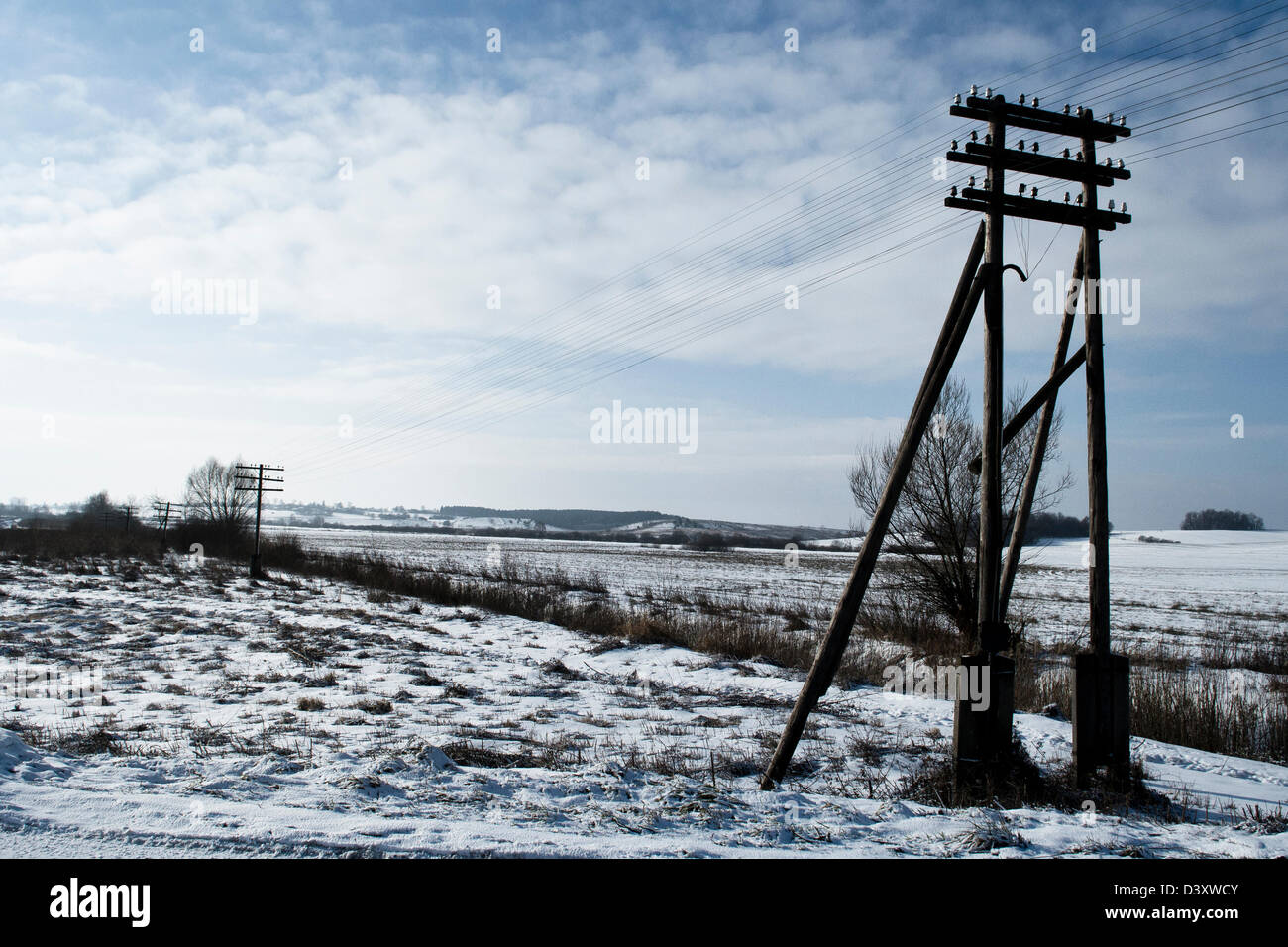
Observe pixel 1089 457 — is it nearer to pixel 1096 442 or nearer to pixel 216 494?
pixel 1096 442

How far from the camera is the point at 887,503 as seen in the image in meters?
6.98

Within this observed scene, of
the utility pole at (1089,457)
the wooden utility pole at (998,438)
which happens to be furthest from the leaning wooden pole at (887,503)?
the utility pole at (1089,457)

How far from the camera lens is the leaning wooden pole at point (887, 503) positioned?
22.2 ft

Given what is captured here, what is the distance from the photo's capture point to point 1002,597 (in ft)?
25.8

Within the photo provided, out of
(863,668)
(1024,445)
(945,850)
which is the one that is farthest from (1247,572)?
(945,850)

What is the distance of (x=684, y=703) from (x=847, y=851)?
598cm

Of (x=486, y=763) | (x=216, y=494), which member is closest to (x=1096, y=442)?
(x=486, y=763)

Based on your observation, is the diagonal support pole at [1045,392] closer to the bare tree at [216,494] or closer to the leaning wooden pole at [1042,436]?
the leaning wooden pole at [1042,436]

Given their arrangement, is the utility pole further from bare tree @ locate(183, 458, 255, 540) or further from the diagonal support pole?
bare tree @ locate(183, 458, 255, 540)

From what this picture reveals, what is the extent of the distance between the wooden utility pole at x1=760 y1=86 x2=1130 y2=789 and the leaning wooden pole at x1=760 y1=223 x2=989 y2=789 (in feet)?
0.04

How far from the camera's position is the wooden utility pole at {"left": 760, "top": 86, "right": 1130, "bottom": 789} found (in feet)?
22.0

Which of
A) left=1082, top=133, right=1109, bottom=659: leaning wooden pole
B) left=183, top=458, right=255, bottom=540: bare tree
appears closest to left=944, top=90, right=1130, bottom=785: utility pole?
left=1082, top=133, right=1109, bottom=659: leaning wooden pole

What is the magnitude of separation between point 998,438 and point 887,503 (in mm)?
1228

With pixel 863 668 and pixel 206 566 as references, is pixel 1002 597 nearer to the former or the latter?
pixel 863 668
